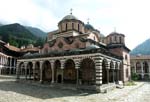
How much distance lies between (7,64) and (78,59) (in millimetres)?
38108

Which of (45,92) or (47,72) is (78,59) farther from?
(47,72)

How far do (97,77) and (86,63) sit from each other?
6.04m

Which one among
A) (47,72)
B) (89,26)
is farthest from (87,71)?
(89,26)

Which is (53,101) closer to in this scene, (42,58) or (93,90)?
(93,90)

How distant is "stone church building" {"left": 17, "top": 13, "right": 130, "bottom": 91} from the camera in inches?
872

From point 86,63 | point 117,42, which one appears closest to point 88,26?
point 117,42

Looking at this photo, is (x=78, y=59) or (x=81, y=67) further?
(x=81, y=67)

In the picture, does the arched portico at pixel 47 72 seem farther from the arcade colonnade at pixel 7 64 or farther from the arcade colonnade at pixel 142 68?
the arcade colonnade at pixel 142 68

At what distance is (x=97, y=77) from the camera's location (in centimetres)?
2075

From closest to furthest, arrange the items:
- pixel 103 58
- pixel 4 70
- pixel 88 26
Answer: pixel 103 58 → pixel 88 26 → pixel 4 70

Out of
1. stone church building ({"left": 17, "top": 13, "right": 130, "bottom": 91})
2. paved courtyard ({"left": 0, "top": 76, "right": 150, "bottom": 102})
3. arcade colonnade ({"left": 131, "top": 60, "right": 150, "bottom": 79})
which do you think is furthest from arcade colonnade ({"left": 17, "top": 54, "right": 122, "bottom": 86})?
arcade colonnade ({"left": 131, "top": 60, "right": 150, "bottom": 79})

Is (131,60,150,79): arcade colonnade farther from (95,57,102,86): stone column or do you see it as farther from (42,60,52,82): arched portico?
(95,57,102,86): stone column

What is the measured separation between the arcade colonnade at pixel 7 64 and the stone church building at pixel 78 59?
70.0 ft

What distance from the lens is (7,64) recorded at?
178 feet
